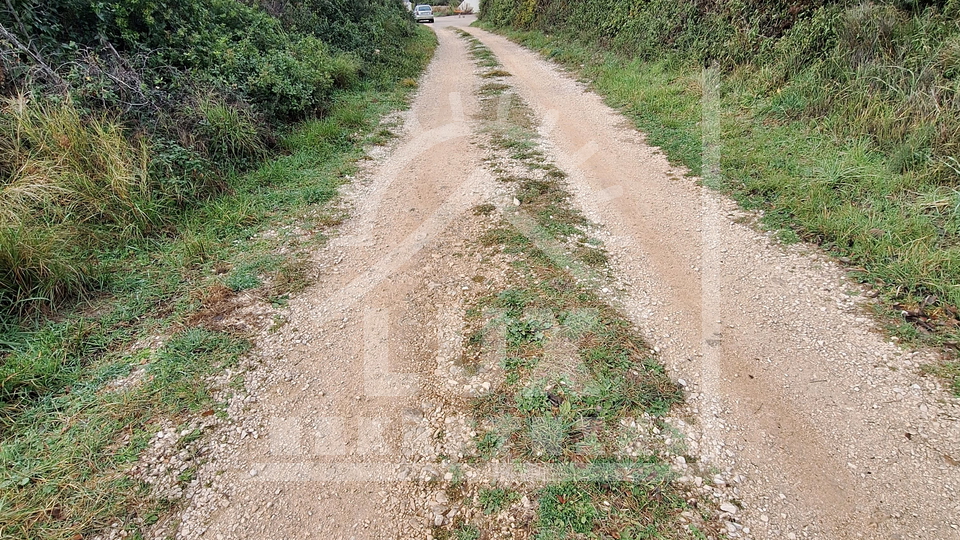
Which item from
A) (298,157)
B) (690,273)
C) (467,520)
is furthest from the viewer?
(298,157)

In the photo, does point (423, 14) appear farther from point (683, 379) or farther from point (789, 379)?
point (789, 379)

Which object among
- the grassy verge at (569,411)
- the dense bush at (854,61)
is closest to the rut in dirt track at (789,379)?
the grassy verge at (569,411)

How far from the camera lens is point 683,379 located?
2.71 meters

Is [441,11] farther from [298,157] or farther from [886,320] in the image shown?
[886,320]

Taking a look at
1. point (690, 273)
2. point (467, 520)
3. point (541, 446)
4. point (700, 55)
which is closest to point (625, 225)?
point (690, 273)

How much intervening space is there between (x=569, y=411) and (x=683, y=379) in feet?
2.45

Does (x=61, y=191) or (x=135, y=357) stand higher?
Answer: (x=61, y=191)

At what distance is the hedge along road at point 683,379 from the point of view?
2.11 metres

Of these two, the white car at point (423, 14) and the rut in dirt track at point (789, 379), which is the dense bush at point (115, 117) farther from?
the white car at point (423, 14)

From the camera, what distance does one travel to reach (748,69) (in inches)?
273

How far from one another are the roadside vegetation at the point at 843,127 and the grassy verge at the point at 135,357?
4346 millimetres

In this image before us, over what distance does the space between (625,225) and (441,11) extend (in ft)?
150

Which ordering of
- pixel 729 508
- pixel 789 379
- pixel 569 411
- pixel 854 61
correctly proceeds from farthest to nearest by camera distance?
pixel 854 61 < pixel 789 379 < pixel 569 411 < pixel 729 508

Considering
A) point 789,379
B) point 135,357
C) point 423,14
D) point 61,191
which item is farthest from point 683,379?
point 423,14
